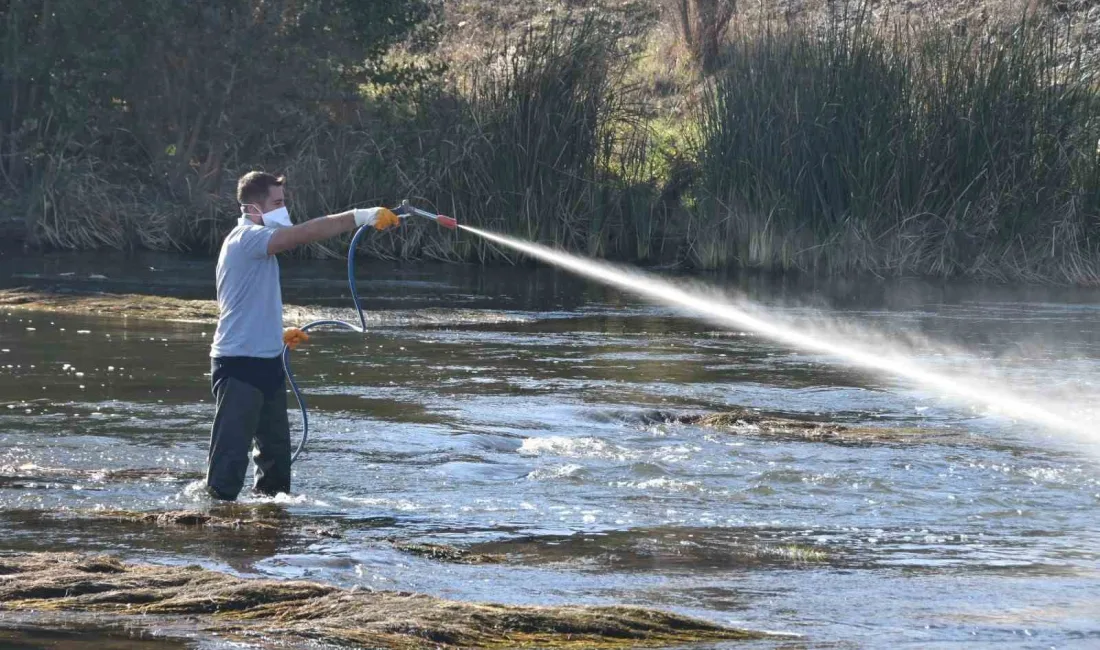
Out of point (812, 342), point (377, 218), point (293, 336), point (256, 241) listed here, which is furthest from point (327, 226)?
point (812, 342)

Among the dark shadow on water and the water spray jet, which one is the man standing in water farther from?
the dark shadow on water

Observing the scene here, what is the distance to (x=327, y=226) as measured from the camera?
307 inches

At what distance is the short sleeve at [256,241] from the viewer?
26.6 feet

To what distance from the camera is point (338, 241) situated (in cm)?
2461

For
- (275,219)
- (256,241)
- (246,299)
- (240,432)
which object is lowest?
(240,432)

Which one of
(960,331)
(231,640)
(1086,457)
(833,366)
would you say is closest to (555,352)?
(833,366)

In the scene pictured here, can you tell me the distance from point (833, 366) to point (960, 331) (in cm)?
279

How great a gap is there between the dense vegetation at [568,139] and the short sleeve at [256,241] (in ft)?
48.5

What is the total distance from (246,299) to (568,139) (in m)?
15.6

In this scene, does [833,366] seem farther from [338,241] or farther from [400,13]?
[400,13]

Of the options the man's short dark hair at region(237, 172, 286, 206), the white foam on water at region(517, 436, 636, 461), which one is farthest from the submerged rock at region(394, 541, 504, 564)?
the white foam on water at region(517, 436, 636, 461)

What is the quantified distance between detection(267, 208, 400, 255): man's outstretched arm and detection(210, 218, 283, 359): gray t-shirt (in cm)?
20

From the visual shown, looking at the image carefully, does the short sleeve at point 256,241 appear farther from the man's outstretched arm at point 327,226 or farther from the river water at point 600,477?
the river water at point 600,477

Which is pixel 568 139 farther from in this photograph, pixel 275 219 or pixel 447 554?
pixel 447 554
